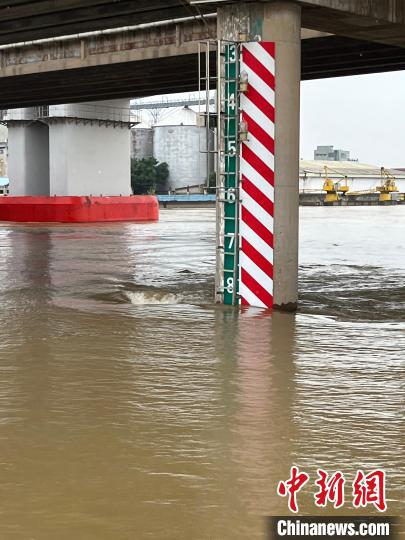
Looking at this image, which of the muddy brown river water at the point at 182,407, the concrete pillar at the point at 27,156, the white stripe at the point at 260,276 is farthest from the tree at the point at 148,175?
the muddy brown river water at the point at 182,407

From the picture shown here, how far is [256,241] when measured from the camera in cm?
1185

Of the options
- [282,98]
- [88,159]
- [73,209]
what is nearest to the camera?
[282,98]

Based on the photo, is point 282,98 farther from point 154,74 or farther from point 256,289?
point 154,74

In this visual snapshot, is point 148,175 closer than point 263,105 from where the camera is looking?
No

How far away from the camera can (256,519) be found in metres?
4.20

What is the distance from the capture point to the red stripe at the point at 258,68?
11.7 meters

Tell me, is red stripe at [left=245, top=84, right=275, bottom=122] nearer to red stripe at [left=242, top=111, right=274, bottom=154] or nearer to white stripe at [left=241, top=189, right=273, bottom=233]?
red stripe at [left=242, top=111, right=274, bottom=154]

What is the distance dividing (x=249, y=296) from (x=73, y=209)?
106ft

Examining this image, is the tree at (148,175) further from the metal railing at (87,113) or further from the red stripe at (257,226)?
the red stripe at (257,226)

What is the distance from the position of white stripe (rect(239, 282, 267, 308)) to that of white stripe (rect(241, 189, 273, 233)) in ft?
2.78

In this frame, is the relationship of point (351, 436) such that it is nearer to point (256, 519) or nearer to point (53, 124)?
point (256, 519)

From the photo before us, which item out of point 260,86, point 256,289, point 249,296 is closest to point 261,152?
point 260,86

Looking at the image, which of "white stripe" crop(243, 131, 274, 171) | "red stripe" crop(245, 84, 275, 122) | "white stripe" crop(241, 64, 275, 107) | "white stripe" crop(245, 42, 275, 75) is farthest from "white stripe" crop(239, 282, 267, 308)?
"white stripe" crop(245, 42, 275, 75)

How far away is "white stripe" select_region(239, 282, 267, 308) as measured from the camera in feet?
38.9
